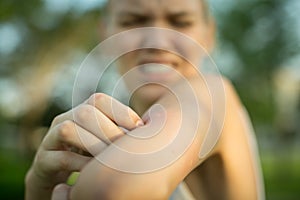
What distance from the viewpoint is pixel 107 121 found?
0.54 meters

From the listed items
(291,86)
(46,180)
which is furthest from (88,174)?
(291,86)

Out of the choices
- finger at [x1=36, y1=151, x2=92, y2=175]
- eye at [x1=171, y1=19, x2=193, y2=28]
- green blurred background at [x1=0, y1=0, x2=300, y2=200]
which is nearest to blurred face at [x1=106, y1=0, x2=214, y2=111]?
eye at [x1=171, y1=19, x2=193, y2=28]

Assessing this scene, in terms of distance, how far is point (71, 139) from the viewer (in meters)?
0.58

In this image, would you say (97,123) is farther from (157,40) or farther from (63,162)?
(157,40)

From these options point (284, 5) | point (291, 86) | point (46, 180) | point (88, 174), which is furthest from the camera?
point (291, 86)

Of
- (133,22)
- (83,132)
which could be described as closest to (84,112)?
(83,132)

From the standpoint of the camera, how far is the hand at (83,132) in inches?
21.0

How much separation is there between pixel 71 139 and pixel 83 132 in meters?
0.03

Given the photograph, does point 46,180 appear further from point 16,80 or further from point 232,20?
point 232,20

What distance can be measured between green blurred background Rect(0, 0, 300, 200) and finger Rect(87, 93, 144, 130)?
868cm

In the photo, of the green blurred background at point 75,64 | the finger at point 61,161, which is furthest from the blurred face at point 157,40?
the green blurred background at point 75,64

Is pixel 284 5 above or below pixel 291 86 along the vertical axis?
above

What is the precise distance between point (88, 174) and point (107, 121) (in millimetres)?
Result: 65

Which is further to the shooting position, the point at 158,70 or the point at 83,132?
the point at 158,70
